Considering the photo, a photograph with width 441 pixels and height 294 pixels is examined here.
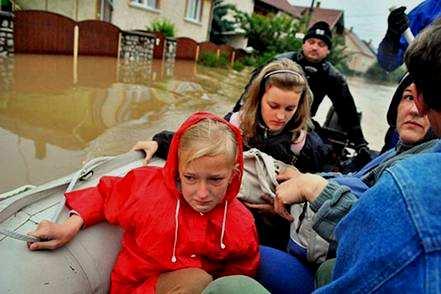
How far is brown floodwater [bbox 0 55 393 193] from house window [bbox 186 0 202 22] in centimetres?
820

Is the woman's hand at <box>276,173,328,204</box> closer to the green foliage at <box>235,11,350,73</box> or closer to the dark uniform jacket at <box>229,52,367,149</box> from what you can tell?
the dark uniform jacket at <box>229,52,367,149</box>

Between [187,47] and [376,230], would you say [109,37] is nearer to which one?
[187,47]

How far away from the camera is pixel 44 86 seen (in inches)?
276

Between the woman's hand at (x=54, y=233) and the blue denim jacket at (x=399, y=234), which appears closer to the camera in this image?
the blue denim jacket at (x=399, y=234)

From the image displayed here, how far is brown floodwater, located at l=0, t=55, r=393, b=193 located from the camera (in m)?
4.10

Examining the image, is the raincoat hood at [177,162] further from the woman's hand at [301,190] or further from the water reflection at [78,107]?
the water reflection at [78,107]

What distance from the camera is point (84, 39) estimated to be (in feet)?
36.6

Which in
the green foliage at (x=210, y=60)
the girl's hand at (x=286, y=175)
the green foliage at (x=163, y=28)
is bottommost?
the green foliage at (x=210, y=60)

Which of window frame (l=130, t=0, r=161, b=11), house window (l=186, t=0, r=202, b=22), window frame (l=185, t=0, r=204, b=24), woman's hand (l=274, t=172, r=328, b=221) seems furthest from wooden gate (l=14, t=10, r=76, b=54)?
woman's hand (l=274, t=172, r=328, b=221)

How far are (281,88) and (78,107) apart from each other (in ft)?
15.6

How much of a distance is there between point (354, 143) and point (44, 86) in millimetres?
5734

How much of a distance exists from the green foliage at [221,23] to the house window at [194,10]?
2274 mm

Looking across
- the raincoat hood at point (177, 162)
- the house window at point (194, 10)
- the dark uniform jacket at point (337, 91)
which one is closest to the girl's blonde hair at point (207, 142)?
the raincoat hood at point (177, 162)

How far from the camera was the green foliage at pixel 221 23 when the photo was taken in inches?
881
